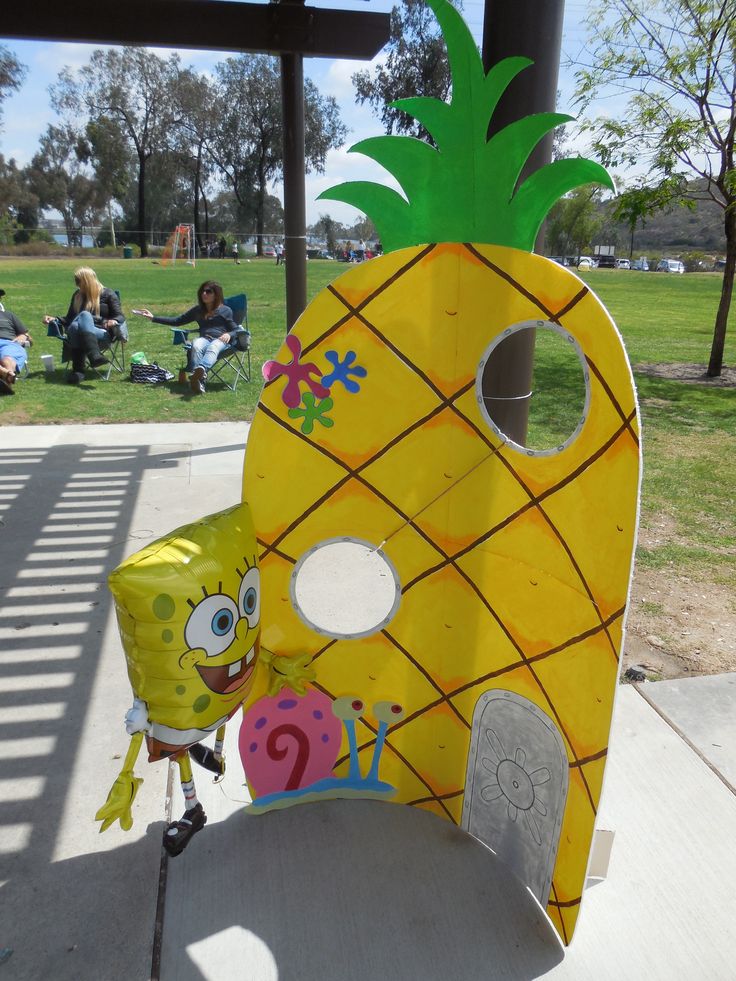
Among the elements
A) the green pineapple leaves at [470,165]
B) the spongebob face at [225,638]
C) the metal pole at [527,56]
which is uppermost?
the metal pole at [527,56]

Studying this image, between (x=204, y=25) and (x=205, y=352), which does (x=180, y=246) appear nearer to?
(x=205, y=352)

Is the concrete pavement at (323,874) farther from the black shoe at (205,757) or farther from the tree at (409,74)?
the tree at (409,74)

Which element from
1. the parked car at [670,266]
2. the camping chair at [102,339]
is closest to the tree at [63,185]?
the parked car at [670,266]

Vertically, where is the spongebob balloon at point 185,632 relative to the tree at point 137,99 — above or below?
below

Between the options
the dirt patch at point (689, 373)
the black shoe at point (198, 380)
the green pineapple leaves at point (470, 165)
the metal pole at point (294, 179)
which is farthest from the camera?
the dirt patch at point (689, 373)

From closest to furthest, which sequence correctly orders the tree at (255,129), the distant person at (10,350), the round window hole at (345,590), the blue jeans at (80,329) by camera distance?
the round window hole at (345,590)
the distant person at (10,350)
the blue jeans at (80,329)
the tree at (255,129)

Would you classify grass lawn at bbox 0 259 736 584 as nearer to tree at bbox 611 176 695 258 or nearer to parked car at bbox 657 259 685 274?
tree at bbox 611 176 695 258

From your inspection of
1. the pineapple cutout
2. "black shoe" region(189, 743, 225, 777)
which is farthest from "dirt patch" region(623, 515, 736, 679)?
"black shoe" region(189, 743, 225, 777)

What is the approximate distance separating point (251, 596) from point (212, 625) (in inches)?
6.9

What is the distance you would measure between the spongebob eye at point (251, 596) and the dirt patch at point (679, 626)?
2.14 meters

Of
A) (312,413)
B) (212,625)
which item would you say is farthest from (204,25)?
(212,625)

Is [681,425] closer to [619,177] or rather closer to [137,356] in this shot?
[619,177]

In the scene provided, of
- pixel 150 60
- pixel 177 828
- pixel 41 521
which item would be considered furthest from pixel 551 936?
pixel 150 60

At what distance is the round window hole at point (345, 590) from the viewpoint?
374 centimetres
